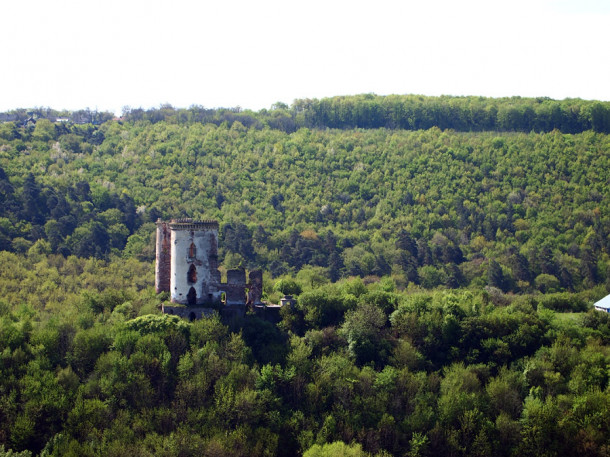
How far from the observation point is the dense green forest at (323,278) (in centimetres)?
4672

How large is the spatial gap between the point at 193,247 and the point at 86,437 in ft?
36.5

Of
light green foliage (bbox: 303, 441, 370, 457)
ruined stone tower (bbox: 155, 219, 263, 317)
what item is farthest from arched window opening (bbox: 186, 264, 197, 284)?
light green foliage (bbox: 303, 441, 370, 457)

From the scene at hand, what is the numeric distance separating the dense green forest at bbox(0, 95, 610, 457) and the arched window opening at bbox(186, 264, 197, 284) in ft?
7.68

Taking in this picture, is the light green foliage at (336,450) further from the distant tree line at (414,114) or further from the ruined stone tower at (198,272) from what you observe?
the distant tree line at (414,114)

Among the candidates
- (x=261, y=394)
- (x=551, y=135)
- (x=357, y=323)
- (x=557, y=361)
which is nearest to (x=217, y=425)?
(x=261, y=394)

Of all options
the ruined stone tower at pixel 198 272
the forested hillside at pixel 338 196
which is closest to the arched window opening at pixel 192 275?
the ruined stone tower at pixel 198 272

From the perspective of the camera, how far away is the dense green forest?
46719 mm

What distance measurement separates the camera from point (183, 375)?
47.6 metres

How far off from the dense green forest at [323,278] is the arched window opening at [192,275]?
2.34 meters

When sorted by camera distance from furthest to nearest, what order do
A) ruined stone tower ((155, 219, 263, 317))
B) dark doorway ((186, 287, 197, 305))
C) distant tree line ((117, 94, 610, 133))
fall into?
distant tree line ((117, 94, 610, 133)), dark doorway ((186, 287, 197, 305)), ruined stone tower ((155, 219, 263, 317))

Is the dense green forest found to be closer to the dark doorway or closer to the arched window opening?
the dark doorway

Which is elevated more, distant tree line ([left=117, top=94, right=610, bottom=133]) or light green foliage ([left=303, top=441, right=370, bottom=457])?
distant tree line ([left=117, top=94, right=610, bottom=133])

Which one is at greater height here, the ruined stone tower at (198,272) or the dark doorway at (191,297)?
the ruined stone tower at (198,272)

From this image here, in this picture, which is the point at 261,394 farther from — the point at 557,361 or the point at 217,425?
the point at 557,361
